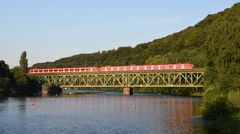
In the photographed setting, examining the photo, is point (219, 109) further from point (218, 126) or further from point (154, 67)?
point (154, 67)

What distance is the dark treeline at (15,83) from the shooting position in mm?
160000

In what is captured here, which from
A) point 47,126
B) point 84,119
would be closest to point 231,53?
point 84,119

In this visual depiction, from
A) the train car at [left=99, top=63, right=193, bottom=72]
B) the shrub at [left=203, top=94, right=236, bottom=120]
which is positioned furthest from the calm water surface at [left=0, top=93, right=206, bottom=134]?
the train car at [left=99, top=63, right=193, bottom=72]

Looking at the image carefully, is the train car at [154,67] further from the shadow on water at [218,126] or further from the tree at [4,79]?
the shadow on water at [218,126]

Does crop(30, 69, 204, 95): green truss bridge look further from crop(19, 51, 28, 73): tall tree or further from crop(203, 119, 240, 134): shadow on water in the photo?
crop(203, 119, 240, 134): shadow on water

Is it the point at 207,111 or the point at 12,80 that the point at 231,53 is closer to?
the point at 207,111

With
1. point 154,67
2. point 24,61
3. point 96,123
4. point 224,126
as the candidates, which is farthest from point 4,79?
point 224,126

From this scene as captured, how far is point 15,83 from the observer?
171125 mm

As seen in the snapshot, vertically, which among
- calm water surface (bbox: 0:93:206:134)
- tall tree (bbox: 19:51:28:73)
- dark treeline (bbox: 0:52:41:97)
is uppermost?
tall tree (bbox: 19:51:28:73)

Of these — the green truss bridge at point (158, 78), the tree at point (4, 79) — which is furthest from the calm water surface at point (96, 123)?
the green truss bridge at point (158, 78)

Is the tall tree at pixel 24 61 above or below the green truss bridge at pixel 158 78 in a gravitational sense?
above

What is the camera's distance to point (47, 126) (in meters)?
66.0

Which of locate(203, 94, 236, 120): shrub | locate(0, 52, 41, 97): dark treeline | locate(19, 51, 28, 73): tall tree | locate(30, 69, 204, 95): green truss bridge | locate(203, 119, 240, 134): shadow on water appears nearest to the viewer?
locate(203, 119, 240, 134): shadow on water

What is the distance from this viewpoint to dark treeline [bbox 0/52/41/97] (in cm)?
16000
